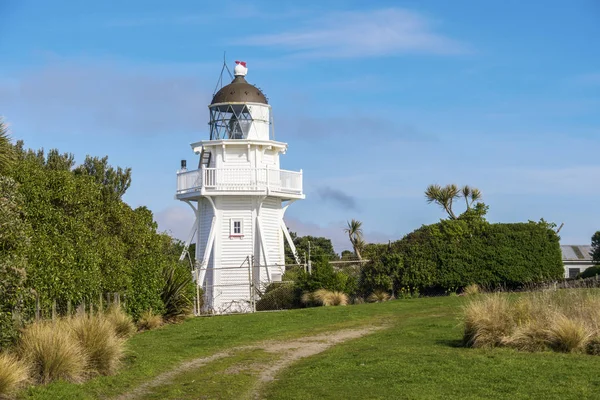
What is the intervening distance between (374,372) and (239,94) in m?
30.8

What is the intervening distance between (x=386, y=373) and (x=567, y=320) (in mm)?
4222

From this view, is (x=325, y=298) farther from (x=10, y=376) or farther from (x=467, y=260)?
(x=10, y=376)

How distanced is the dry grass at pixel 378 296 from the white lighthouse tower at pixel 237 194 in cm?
664

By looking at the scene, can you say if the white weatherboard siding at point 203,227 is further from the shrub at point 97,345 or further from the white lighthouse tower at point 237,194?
the shrub at point 97,345

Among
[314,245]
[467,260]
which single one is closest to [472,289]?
[467,260]

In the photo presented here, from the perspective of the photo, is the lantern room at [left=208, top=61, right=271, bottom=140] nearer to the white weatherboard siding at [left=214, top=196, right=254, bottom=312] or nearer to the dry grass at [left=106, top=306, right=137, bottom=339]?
the white weatherboard siding at [left=214, top=196, right=254, bottom=312]

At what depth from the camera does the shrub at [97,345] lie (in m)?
16.7

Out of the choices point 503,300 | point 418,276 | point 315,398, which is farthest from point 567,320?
point 418,276

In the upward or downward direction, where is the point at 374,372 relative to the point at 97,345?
downward

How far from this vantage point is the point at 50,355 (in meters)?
15.4

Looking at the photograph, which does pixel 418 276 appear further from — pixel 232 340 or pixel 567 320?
pixel 567 320

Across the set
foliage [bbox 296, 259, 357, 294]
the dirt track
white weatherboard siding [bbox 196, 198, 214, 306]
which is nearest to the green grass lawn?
the dirt track

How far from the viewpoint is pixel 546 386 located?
13805 mm

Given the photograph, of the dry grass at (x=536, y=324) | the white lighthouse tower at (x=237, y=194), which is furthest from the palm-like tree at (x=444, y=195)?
the dry grass at (x=536, y=324)
